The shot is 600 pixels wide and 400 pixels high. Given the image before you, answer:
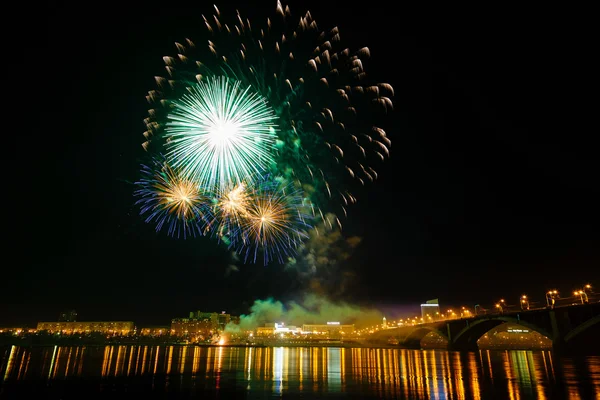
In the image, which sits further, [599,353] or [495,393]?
[599,353]

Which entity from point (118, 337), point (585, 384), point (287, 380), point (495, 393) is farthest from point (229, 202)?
point (118, 337)

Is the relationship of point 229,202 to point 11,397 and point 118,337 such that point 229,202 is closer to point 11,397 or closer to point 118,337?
point 11,397

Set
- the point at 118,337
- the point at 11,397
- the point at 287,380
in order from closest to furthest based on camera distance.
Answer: the point at 11,397
the point at 287,380
the point at 118,337

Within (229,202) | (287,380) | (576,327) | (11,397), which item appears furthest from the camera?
(576,327)

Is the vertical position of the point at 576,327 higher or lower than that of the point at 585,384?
higher

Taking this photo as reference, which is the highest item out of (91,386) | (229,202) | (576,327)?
(229,202)

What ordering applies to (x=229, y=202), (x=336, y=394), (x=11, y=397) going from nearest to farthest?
(x=11, y=397), (x=336, y=394), (x=229, y=202)

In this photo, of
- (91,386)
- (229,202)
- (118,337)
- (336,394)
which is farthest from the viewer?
(118,337)

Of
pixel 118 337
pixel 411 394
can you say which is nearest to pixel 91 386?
pixel 411 394

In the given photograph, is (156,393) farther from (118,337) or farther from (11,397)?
(118,337)
